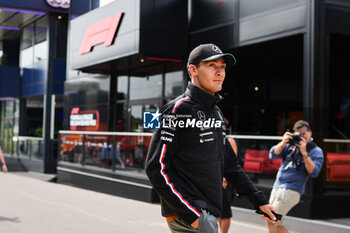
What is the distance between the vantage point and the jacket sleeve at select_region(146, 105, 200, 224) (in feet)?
9.55

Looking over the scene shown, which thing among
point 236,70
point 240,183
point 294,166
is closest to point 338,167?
point 294,166

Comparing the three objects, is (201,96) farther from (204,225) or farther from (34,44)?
(34,44)

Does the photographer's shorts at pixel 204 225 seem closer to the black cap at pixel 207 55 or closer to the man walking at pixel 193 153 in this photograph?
the man walking at pixel 193 153

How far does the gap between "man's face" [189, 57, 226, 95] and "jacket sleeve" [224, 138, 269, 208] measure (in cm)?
48

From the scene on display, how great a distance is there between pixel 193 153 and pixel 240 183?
52cm

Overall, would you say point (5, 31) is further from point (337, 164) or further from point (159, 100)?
point (337, 164)

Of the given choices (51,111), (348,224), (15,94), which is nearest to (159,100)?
(348,224)

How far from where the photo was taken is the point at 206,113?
315cm

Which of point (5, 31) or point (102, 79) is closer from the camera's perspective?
point (102, 79)

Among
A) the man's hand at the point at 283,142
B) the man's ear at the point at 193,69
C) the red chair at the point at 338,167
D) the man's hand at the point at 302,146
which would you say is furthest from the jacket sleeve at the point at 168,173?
the red chair at the point at 338,167

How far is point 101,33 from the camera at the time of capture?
592 inches

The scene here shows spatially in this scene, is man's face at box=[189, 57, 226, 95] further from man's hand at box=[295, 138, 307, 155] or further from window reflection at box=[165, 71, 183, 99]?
window reflection at box=[165, 71, 183, 99]

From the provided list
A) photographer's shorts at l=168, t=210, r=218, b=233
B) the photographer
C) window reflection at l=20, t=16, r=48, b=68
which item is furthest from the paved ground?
window reflection at l=20, t=16, r=48, b=68

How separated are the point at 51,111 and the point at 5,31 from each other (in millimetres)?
7310
